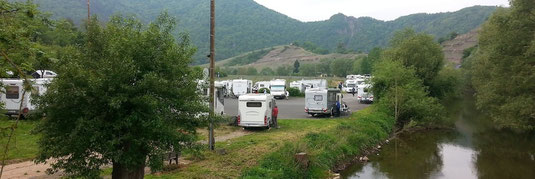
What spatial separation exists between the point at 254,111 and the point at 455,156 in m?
11.2

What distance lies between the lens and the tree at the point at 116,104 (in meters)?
9.05

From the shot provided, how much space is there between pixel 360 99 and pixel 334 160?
28.1m

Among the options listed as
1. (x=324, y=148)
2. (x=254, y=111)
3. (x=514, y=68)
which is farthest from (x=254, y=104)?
(x=514, y=68)

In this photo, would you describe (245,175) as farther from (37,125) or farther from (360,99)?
(360,99)

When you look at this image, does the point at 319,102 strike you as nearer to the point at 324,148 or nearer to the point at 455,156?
the point at 455,156

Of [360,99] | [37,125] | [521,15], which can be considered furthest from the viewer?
[360,99]

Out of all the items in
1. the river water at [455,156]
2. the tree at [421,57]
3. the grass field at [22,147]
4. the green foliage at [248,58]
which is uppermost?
the green foliage at [248,58]

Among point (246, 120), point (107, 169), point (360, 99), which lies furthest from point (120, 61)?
point (360, 99)

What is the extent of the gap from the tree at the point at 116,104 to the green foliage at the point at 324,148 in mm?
3737

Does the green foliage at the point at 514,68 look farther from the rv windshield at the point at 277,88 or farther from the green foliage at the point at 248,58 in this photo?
the green foliage at the point at 248,58

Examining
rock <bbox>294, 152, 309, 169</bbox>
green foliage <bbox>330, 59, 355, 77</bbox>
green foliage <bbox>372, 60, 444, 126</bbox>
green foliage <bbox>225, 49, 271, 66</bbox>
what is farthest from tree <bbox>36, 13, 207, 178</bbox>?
green foliage <bbox>225, 49, 271, 66</bbox>

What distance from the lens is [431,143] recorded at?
27.6 meters

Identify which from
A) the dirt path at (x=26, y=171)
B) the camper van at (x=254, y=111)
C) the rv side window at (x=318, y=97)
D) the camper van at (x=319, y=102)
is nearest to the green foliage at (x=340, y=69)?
the camper van at (x=319, y=102)

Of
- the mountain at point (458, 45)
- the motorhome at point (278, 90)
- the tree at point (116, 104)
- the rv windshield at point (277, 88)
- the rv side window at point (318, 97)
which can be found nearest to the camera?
the tree at point (116, 104)
